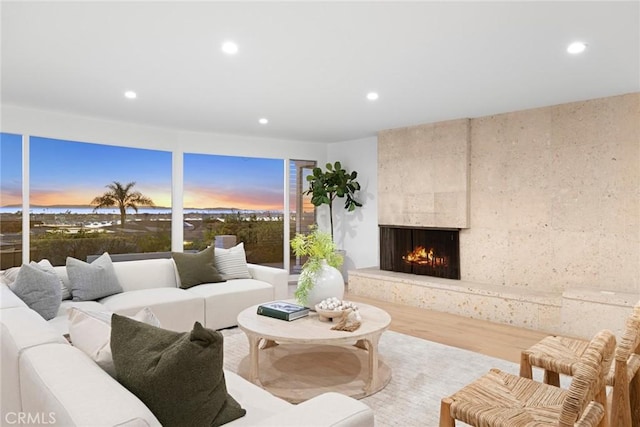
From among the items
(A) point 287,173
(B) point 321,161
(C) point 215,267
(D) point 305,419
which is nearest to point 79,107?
(C) point 215,267

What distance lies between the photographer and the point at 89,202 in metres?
5.92

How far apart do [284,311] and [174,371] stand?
6.38 ft

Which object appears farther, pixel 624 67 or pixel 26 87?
pixel 26 87

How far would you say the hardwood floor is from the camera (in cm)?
386

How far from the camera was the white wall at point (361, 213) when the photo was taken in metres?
6.82

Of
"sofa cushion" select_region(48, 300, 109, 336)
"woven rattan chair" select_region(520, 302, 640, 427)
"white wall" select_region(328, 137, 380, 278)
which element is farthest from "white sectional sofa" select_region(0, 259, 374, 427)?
"white wall" select_region(328, 137, 380, 278)

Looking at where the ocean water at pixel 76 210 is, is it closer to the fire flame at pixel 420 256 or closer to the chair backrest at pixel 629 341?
the fire flame at pixel 420 256

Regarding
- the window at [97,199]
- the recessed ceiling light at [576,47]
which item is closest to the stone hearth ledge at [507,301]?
the recessed ceiling light at [576,47]

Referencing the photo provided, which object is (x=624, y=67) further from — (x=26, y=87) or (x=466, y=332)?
(x=26, y=87)

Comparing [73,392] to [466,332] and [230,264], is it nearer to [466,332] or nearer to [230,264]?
[230,264]

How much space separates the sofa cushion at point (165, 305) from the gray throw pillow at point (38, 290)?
0.44 m

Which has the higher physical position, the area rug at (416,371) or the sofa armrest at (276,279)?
the sofa armrest at (276,279)

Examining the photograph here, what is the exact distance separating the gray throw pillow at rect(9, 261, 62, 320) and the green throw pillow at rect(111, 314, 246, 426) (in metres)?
2.20

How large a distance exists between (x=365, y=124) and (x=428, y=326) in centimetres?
286
